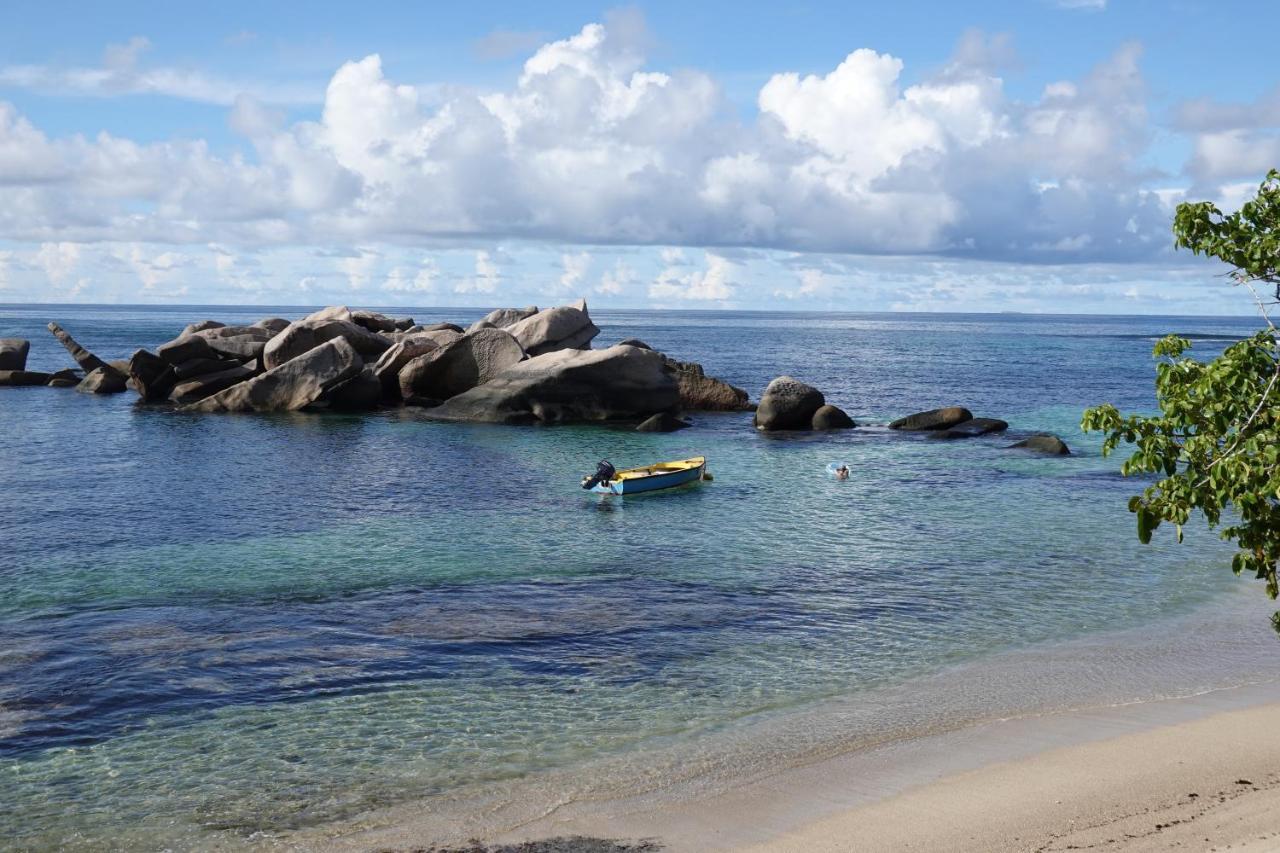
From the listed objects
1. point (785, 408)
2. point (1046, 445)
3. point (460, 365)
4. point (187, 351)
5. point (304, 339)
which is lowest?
point (1046, 445)

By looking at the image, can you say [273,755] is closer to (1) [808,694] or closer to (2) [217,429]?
(1) [808,694]

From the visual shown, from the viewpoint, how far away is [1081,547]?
76.0 feet

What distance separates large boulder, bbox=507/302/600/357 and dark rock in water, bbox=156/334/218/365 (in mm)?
13538

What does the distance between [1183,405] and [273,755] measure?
31.5 feet

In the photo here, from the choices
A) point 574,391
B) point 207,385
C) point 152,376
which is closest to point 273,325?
point 152,376

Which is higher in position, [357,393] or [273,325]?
[273,325]

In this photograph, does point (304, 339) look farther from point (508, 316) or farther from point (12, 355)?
point (12, 355)

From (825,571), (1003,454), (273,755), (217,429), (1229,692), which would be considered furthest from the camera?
(217,429)

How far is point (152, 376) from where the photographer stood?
4922 cm

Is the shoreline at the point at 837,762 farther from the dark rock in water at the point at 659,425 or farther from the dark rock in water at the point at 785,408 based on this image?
the dark rock in water at the point at 785,408

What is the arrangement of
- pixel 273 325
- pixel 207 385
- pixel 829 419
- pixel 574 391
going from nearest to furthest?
pixel 574 391 < pixel 829 419 < pixel 207 385 < pixel 273 325

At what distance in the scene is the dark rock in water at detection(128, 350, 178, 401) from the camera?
49.1 meters

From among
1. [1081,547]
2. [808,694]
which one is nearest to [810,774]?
[808,694]

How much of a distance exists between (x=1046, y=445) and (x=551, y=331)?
2157 cm
